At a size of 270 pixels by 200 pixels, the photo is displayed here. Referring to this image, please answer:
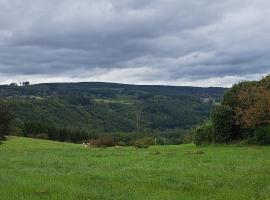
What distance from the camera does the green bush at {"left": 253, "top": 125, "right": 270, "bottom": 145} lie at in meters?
56.6

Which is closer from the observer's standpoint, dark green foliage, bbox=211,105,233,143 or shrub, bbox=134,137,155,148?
dark green foliage, bbox=211,105,233,143

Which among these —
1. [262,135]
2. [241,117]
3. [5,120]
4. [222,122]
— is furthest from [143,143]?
[262,135]

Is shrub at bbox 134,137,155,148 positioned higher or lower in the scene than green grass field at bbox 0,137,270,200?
lower

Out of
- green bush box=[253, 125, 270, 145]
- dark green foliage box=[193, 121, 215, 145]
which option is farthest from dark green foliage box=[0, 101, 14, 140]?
green bush box=[253, 125, 270, 145]

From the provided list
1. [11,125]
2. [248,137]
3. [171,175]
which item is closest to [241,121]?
[248,137]

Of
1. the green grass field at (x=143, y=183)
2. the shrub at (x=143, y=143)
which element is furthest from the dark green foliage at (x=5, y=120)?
the green grass field at (x=143, y=183)

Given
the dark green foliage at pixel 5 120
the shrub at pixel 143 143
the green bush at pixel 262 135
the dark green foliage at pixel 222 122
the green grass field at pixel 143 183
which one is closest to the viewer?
the green grass field at pixel 143 183

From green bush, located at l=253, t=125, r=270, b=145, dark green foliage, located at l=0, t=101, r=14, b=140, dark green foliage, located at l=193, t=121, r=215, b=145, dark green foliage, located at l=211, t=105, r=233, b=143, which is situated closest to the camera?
green bush, located at l=253, t=125, r=270, b=145

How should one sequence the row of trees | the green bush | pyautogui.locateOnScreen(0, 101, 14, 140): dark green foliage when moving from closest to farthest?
the green bush, the row of trees, pyautogui.locateOnScreen(0, 101, 14, 140): dark green foliage

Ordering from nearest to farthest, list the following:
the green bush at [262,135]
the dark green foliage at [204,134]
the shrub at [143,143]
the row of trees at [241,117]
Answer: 1. the green bush at [262,135]
2. the row of trees at [241,117]
3. the dark green foliage at [204,134]
4. the shrub at [143,143]

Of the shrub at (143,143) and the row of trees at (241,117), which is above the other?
the row of trees at (241,117)

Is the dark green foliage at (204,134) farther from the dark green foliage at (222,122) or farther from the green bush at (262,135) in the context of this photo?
the green bush at (262,135)

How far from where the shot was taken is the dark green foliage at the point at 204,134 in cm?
6512

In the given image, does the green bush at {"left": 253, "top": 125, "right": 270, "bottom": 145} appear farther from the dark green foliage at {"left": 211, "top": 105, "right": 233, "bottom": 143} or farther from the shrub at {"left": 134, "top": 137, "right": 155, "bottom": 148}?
the shrub at {"left": 134, "top": 137, "right": 155, "bottom": 148}
